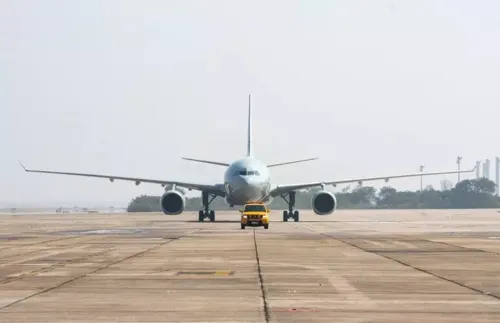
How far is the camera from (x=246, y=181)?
55.1 meters

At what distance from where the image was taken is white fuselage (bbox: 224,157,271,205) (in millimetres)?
55375

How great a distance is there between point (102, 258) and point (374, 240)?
501 inches

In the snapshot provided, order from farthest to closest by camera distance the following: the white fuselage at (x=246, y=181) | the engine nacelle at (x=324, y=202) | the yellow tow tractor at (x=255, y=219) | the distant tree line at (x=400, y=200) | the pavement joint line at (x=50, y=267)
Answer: the distant tree line at (x=400, y=200) → the engine nacelle at (x=324, y=202) → the white fuselage at (x=246, y=181) → the yellow tow tractor at (x=255, y=219) → the pavement joint line at (x=50, y=267)

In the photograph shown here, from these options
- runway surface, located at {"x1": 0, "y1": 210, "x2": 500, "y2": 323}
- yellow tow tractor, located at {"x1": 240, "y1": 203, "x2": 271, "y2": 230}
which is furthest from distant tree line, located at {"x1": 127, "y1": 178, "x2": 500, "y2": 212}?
runway surface, located at {"x1": 0, "y1": 210, "x2": 500, "y2": 323}

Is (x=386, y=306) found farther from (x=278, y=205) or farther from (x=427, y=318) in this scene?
(x=278, y=205)

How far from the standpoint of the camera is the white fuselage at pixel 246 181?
2180 inches

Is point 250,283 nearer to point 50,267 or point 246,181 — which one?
point 50,267

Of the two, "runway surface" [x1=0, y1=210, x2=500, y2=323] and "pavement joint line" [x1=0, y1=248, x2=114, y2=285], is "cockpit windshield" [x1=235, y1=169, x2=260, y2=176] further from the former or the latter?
"pavement joint line" [x1=0, y1=248, x2=114, y2=285]

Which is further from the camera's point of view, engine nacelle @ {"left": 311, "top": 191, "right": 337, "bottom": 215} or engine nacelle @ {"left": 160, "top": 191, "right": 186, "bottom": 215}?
engine nacelle @ {"left": 311, "top": 191, "right": 337, "bottom": 215}

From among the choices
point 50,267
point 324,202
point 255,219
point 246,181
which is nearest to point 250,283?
point 50,267

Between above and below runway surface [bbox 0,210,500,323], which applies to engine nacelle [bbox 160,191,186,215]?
above

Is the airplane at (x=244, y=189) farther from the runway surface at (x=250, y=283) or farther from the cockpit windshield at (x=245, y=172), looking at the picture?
the runway surface at (x=250, y=283)

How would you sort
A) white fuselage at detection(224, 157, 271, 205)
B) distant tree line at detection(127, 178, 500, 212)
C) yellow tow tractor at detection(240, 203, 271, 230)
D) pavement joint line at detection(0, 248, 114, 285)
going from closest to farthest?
pavement joint line at detection(0, 248, 114, 285) → yellow tow tractor at detection(240, 203, 271, 230) → white fuselage at detection(224, 157, 271, 205) → distant tree line at detection(127, 178, 500, 212)

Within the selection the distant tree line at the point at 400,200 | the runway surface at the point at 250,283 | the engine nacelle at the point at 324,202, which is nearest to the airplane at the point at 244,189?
the engine nacelle at the point at 324,202
